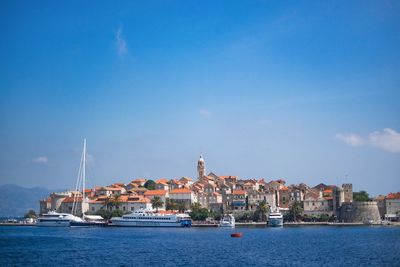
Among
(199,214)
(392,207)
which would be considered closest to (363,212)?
(392,207)

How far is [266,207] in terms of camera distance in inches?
4318

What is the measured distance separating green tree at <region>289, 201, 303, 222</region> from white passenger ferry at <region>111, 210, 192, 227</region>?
2143 centimetres

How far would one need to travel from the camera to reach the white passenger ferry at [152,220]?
100188mm

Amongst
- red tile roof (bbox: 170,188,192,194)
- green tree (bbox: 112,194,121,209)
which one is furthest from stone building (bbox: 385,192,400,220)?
green tree (bbox: 112,194,121,209)

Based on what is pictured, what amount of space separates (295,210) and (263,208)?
21.2ft

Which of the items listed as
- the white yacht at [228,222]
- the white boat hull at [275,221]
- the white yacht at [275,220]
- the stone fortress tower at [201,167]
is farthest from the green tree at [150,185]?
the white boat hull at [275,221]

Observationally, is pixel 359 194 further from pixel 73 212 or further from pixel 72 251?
pixel 72 251

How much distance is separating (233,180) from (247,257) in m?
91.3

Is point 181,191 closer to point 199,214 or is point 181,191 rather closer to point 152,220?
point 199,214

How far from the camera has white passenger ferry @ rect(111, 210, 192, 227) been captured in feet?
329

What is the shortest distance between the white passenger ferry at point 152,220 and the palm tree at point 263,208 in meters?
15.3

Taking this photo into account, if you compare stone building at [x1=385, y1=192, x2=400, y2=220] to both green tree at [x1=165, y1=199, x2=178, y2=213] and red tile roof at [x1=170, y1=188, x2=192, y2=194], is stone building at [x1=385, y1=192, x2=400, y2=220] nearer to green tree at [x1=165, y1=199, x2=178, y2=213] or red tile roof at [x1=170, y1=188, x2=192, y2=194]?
red tile roof at [x1=170, y1=188, x2=192, y2=194]

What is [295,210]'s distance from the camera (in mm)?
110125

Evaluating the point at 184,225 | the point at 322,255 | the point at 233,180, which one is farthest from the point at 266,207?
the point at 322,255
